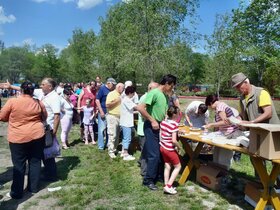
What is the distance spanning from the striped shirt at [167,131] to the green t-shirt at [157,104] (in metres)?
0.21

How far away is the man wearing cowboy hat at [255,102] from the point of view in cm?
454

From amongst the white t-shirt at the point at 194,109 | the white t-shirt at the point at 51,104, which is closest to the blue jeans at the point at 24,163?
the white t-shirt at the point at 51,104

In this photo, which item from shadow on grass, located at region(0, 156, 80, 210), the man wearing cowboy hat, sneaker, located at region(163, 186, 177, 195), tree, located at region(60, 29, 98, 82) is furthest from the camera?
tree, located at region(60, 29, 98, 82)

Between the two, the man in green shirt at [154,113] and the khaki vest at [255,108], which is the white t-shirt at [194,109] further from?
the khaki vest at [255,108]

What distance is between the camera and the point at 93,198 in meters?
5.08

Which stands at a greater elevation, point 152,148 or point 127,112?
point 127,112

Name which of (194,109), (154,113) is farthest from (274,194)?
(194,109)

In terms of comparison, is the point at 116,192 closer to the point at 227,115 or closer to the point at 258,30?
the point at 227,115

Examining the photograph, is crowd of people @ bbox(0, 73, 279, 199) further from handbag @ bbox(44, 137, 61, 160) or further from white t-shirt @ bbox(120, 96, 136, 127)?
white t-shirt @ bbox(120, 96, 136, 127)

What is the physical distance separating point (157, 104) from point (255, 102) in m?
1.51

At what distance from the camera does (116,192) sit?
532cm

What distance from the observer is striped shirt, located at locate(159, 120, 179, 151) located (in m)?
5.07

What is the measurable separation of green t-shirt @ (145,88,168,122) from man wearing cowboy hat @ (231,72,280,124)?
3.83 feet

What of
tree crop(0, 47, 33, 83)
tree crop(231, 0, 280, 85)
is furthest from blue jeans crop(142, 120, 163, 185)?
tree crop(0, 47, 33, 83)
